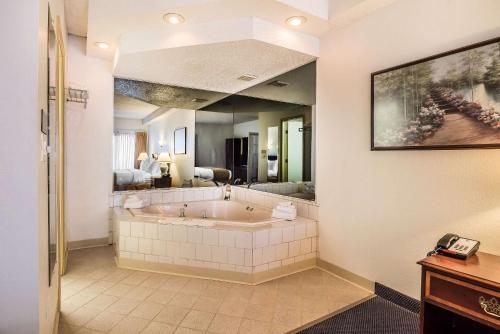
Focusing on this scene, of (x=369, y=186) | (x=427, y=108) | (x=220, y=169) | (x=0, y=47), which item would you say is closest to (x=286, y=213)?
(x=369, y=186)

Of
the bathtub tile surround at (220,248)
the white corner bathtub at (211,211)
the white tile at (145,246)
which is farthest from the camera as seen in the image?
the white corner bathtub at (211,211)

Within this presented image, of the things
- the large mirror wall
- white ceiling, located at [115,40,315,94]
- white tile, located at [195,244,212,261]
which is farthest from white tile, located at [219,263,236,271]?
white ceiling, located at [115,40,315,94]

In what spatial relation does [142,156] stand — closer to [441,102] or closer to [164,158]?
[164,158]

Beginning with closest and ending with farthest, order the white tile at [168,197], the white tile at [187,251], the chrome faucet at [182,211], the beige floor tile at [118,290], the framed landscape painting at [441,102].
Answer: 1. the framed landscape painting at [441,102]
2. the beige floor tile at [118,290]
3. the white tile at [187,251]
4. the chrome faucet at [182,211]
5. the white tile at [168,197]

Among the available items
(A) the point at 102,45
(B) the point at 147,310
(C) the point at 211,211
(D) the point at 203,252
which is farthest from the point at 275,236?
(A) the point at 102,45

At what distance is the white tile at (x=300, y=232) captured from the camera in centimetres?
275

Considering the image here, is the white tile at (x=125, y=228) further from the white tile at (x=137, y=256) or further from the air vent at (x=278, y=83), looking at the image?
the air vent at (x=278, y=83)

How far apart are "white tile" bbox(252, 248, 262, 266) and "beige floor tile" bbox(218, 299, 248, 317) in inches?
14.2

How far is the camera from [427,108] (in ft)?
6.41

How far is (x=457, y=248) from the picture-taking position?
1522 millimetres

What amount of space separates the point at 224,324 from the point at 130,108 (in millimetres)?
2914

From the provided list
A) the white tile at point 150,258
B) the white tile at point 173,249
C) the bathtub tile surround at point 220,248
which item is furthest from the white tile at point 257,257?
the white tile at point 150,258

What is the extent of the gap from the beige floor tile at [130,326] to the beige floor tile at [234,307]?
1.75ft

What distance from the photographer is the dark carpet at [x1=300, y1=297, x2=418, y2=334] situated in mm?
1861
